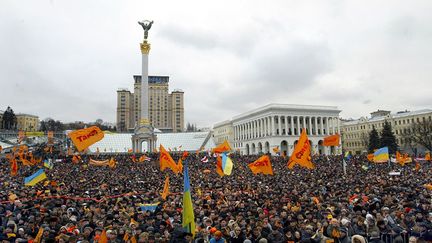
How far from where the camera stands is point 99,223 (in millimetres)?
9047

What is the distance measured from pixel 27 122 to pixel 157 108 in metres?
48.9

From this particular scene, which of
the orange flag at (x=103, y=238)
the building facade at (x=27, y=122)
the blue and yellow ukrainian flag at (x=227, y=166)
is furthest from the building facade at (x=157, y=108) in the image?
the orange flag at (x=103, y=238)

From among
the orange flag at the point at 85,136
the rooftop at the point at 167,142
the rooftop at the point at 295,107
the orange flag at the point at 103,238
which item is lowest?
the orange flag at the point at 103,238

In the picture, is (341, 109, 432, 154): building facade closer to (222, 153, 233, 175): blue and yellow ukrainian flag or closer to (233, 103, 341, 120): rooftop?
(233, 103, 341, 120): rooftop

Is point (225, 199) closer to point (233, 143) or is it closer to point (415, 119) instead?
point (415, 119)

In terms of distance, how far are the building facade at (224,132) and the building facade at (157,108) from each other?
3512cm

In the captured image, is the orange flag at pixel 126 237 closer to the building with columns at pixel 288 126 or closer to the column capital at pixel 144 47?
the column capital at pixel 144 47

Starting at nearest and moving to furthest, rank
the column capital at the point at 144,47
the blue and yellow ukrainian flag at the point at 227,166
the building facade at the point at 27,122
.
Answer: the blue and yellow ukrainian flag at the point at 227,166 → the column capital at the point at 144,47 → the building facade at the point at 27,122

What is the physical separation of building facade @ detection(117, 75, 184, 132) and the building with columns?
64.7m

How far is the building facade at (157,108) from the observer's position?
145m

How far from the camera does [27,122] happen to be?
122438 mm

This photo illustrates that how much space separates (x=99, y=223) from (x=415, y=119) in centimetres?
8344

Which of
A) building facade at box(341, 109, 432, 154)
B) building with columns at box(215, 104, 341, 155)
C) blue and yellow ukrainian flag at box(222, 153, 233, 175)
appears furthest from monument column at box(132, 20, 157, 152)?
building facade at box(341, 109, 432, 154)

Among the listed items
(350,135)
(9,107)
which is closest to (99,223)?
(350,135)
